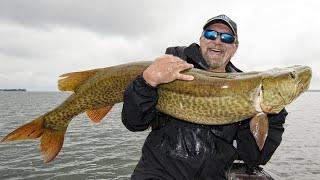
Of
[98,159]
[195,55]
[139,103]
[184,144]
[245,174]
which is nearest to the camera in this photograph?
[139,103]

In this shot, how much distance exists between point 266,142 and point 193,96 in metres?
1.15

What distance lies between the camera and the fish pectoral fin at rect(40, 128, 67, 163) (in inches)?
153

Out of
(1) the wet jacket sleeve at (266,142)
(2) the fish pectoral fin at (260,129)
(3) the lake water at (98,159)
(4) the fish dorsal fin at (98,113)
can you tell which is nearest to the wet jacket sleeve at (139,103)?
(4) the fish dorsal fin at (98,113)

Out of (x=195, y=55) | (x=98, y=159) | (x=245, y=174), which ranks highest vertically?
(x=195, y=55)

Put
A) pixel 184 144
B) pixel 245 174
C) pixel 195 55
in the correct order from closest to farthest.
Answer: pixel 184 144
pixel 195 55
pixel 245 174

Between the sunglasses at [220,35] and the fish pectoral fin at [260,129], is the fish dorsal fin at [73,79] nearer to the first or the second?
the sunglasses at [220,35]

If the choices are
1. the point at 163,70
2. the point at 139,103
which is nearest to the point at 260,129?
the point at 163,70

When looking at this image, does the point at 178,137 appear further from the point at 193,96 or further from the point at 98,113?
the point at 98,113

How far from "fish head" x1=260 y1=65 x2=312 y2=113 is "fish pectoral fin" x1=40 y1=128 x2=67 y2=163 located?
2.22 m

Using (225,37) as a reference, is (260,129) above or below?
below

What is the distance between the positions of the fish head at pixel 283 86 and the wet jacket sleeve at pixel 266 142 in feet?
2.28

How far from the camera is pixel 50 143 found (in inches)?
155

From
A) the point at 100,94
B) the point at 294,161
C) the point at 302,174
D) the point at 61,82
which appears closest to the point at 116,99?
the point at 100,94

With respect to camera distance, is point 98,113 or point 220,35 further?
point 220,35
